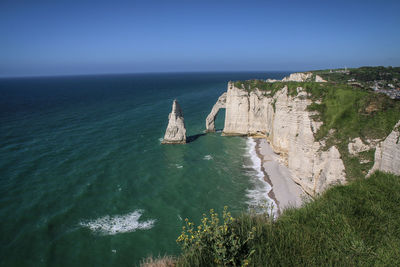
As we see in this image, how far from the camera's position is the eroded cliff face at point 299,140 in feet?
64.4

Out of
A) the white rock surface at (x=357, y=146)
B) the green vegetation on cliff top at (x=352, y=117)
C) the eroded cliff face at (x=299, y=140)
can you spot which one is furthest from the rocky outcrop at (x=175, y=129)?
the white rock surface at (x=357, y=146)

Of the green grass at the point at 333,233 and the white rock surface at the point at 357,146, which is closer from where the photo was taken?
the green grass at the point at 333,233

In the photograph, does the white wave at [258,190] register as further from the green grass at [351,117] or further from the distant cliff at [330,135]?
the green grass at [351,117]

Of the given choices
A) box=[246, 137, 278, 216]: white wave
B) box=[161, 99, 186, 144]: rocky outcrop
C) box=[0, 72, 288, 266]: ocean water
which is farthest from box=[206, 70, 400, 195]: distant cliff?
box=[161, 99, 186, 144]: rocky outcrop

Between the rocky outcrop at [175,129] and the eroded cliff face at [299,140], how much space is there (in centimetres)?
1372

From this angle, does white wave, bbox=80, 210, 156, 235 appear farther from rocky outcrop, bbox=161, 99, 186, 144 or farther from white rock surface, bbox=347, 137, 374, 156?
rocky outcrop, bbox=161, 99, 186, 144

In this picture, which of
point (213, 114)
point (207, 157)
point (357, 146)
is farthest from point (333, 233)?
point (213, 114)

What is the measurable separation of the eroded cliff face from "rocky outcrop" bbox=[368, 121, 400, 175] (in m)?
3.10

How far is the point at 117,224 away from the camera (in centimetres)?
2059

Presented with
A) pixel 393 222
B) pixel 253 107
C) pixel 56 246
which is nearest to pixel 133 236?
pixel 56 246

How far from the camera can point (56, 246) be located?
18.1 m

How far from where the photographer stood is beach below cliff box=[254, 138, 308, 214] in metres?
23.6

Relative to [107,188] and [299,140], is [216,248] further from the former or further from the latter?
[107,188]

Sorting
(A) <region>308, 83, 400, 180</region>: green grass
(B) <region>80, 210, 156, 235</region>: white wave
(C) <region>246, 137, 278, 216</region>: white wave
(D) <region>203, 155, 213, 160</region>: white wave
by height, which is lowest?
(B) <region>80, 210, 156, 235</region>: white wave
